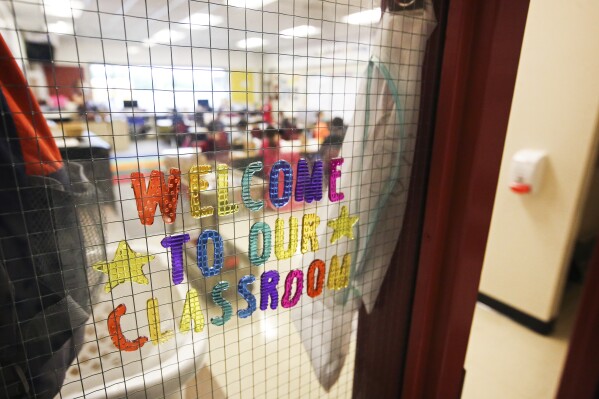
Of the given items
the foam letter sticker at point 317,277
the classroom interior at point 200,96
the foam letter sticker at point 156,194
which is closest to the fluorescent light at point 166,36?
the classroom interior at point 200,96

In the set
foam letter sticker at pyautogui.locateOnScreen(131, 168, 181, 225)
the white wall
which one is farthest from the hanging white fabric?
the white wall

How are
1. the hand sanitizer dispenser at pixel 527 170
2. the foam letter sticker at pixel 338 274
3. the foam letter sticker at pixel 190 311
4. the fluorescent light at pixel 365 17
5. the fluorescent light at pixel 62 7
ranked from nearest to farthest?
the fluorescent light at pixel 62 7, the foam letter sticker at pixel 190 311, the fluorescent light at pixel 365 17, the foam letter sticker at pixel 338 274, the hand sanitizer dispenser at pixel 527 170

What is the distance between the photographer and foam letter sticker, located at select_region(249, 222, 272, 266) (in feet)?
2.38

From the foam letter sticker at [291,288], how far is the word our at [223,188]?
171 millimetres

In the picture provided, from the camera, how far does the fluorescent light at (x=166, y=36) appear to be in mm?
576

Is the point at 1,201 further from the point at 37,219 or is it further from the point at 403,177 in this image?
the point at 403,177

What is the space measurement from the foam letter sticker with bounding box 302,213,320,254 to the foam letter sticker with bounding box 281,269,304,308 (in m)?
0.05

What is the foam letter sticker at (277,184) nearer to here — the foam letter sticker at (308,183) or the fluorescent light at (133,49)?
the foam letter sticker at (308,183)

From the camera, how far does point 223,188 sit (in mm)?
667

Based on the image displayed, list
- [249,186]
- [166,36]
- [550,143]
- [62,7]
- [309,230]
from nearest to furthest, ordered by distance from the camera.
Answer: [62,7] → [166,36] → [249,186] → [309,230] → [550,143]

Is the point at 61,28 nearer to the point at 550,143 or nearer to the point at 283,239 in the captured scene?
the point at 283,239

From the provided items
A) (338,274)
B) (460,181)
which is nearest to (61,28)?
(338,274)

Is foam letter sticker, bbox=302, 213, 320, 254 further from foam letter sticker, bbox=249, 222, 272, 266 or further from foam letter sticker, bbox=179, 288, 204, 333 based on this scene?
foam letter sticker, bbox=179, 288, 204, 333

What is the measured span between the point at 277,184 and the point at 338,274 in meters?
0.32
